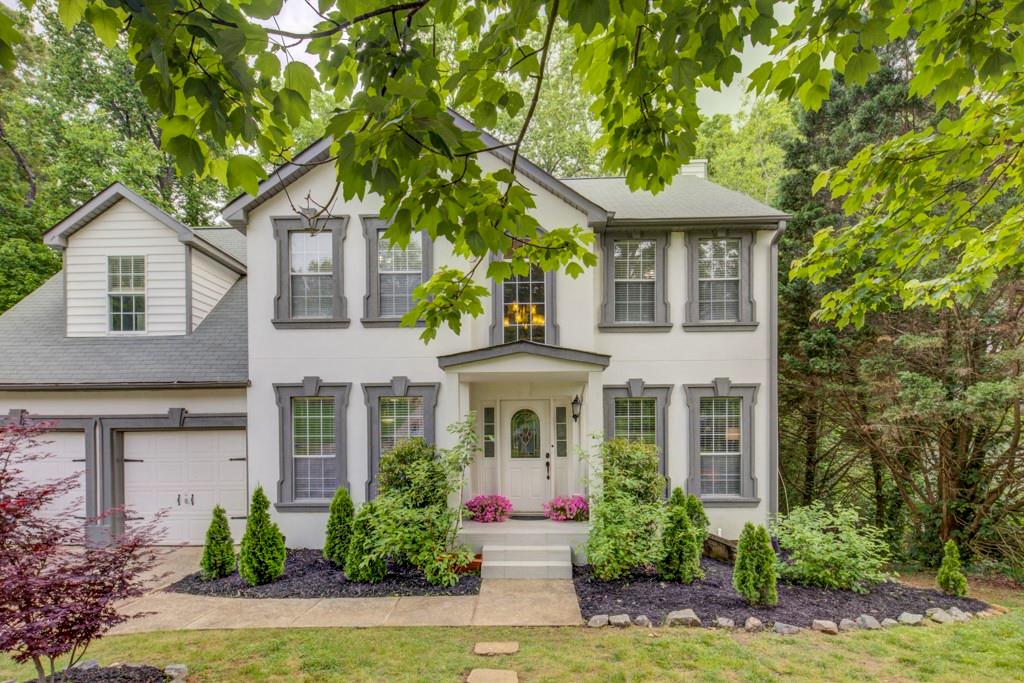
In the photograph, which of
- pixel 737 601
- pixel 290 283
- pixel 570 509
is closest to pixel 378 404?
pixel 290 283

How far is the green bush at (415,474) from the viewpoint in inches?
280

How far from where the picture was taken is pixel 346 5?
228 cm

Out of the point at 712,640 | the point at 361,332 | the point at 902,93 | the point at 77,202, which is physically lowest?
the point at 712,640

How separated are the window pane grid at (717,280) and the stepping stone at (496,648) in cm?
609

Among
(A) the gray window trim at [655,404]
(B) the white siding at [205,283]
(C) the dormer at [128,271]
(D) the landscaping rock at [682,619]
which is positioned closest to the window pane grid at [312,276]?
(C) the dormer at [128,271]

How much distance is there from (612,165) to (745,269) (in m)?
6.16

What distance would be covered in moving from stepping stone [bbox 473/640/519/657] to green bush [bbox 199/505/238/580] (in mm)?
4327

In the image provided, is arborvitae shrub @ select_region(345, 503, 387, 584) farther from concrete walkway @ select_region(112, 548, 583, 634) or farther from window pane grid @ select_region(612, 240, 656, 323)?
window pane grid @ select_region(612, 240, 656, 323)

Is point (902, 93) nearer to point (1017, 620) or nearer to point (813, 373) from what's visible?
point (813, 373)

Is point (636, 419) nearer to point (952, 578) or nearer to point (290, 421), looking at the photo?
point (952, 578)

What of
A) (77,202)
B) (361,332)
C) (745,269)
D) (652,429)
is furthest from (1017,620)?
(77,202)

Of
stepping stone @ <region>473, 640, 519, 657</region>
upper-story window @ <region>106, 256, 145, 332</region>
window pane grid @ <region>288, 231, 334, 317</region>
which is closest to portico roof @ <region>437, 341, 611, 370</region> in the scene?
window pane grid @ <region>288, 231, 334, 317</region>

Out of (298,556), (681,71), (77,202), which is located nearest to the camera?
(681,71)

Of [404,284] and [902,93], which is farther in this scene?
[902,93]
